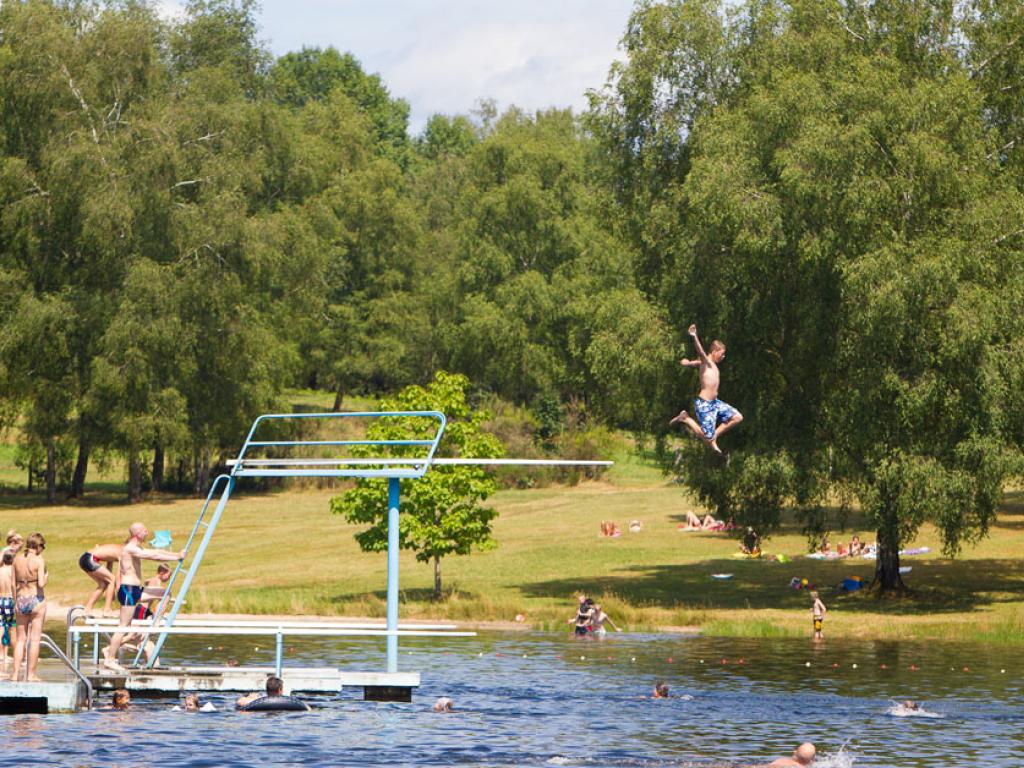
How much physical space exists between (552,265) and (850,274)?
174ft

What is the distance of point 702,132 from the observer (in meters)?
49.5

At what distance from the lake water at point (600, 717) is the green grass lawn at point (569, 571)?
5056 mm

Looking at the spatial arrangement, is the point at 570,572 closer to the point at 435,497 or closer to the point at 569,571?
the point at 569,571

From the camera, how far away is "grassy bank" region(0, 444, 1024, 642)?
45625 millimetres

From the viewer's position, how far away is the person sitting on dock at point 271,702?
1141 inches

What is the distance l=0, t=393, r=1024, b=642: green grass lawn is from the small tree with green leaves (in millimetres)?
1862

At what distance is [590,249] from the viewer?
93.1 meters

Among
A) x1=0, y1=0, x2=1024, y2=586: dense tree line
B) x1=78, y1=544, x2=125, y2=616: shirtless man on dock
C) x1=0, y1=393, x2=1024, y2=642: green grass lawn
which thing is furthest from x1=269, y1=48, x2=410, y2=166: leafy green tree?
x1=78, y1=544, x2=125, y2=616: shirtless man on dock

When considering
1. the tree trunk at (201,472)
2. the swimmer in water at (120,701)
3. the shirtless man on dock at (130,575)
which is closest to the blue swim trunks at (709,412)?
the shirtless man on dock at (130,575)

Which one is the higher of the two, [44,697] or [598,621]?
[44,697]

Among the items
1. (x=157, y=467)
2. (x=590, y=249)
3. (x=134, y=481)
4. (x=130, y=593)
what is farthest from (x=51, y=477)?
(x=130, y=593)

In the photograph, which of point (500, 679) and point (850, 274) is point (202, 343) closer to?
point (850, 274)

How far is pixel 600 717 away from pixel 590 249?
2566 inches

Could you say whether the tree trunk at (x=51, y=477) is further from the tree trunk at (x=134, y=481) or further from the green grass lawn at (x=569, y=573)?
the tree trunk at (x=134, y=481)
